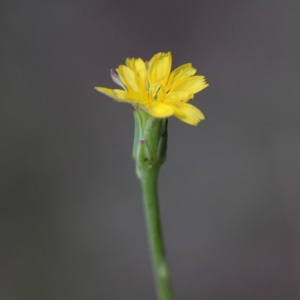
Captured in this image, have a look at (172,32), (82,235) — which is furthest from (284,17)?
(82,235)

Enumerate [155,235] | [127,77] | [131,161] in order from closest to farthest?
[155,235] → [127,77] → [131,161]

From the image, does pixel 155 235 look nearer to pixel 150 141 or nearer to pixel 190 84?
pixel 150 141

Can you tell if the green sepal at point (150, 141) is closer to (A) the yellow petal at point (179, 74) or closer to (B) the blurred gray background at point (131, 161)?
(A) the yellow petal at point (179, 74)

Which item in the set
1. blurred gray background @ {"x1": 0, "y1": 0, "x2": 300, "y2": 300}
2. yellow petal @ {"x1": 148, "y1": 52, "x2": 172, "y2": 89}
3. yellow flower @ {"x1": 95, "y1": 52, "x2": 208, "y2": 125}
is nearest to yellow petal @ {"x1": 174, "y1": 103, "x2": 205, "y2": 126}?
yellow flower @ {"x1": 95, "y1": 52, "x2": 208, "y2": 125}

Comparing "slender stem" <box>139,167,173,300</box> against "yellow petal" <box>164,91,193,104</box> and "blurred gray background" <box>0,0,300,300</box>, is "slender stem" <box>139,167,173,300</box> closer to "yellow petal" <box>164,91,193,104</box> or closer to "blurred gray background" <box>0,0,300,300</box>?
"yellow petal" <box>164,91,193,104</box>

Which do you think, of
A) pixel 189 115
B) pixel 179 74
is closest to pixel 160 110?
pixel 189 115

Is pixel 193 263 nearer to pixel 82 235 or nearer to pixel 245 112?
pixel 82 235
